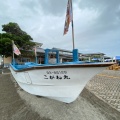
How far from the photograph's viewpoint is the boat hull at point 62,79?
375cm

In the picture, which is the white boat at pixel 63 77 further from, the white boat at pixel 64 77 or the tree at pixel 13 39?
the tree at pixel 13 39

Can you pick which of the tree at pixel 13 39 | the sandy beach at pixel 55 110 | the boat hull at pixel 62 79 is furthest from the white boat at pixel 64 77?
the tree at pixel 13 39

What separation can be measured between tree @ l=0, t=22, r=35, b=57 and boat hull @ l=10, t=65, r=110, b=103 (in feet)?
51.8

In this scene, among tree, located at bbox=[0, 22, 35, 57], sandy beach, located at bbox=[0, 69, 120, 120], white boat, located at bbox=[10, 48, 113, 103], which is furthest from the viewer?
tree, located at bbox=[0, 22, 35, 57]

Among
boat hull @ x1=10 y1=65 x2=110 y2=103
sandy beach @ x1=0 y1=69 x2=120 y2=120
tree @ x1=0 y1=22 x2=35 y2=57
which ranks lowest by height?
sandy beach @ x1=0 y1=69 x2=120 y2=120

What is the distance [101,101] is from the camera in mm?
5215

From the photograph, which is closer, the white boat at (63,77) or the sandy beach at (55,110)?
the white boat at (63,77)

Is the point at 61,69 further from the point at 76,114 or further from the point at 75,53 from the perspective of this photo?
the point at 76,114

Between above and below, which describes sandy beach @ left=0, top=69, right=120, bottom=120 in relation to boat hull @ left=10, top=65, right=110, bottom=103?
below

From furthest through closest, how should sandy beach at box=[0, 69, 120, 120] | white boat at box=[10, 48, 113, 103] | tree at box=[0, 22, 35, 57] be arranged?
tree at box=[0, 22, 35, 57] → sandy beach at box=[0, 69, 120, 120] → white boat at box=[10, 48, 113, 103]

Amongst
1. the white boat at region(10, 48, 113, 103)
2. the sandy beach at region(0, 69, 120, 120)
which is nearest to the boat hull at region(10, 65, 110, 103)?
the white boat at region(10, 48, 113, 103)

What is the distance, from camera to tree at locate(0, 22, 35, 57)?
62.2 ft

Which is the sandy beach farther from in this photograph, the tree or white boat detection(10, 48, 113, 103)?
the tree

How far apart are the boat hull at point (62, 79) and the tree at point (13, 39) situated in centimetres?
1579
